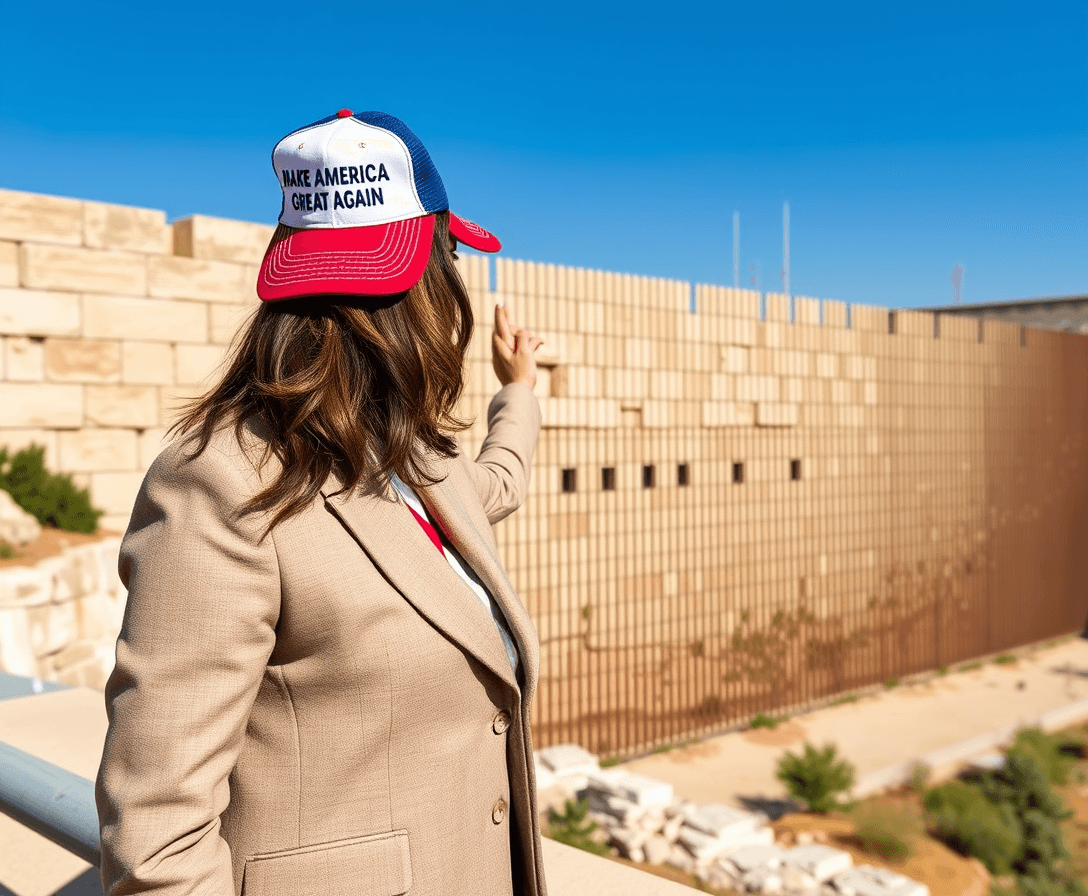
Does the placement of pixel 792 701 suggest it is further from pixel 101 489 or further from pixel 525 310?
pixel 101 489

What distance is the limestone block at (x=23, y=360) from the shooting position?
242 inches

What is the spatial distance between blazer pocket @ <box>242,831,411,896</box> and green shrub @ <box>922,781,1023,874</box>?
750 cm

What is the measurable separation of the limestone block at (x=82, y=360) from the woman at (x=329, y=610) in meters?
5.90

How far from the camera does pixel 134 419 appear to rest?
6.63m

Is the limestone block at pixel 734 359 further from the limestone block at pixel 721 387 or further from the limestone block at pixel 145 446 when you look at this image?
the limestone block at pixel 145 446

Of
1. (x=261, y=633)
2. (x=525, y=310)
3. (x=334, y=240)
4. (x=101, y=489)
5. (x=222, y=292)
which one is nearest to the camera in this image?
(x=261, y=633)

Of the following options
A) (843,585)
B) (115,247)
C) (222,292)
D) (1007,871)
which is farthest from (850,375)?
(115,247)

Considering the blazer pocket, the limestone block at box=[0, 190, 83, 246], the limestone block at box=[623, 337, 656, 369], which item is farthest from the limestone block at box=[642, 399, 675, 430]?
the blazer pocket

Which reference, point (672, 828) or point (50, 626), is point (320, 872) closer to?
point (50, 626)

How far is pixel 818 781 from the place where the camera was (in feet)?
26.1

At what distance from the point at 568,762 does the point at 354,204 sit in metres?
6.96

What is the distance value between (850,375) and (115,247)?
29.7ft

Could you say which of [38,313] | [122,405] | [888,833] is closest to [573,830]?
[888,833]

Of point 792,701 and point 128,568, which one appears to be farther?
point 792,701
